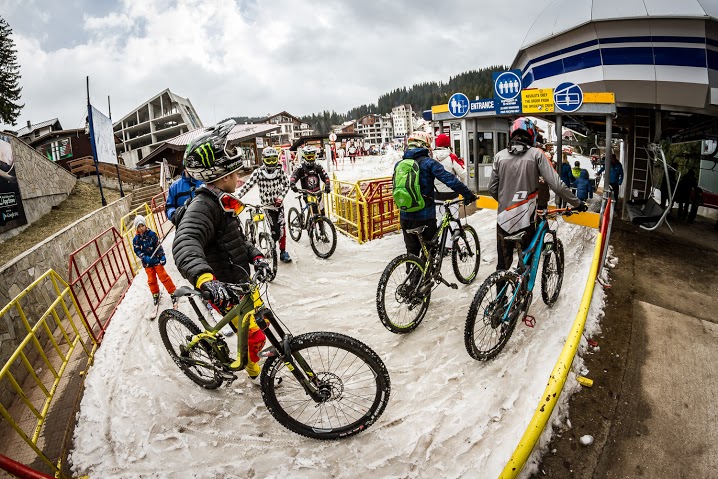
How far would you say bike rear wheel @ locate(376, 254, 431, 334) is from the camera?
3859 mm

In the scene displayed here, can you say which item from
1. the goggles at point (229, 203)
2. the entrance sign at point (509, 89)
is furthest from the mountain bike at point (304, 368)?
the entrance sign at point (509, 89)

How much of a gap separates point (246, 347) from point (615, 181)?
11829 mm

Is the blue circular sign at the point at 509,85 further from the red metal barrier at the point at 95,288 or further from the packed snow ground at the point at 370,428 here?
the red metal barrier at the point at 95,288

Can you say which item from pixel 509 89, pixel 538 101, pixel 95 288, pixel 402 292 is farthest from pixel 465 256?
pixel 509 89

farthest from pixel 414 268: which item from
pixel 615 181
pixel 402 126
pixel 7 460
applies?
pixel 402 126

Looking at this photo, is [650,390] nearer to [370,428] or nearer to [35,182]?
[370,428]

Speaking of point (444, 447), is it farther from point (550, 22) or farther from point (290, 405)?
point (550, 22)

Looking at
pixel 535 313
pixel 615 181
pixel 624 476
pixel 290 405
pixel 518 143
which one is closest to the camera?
pixel 624 476

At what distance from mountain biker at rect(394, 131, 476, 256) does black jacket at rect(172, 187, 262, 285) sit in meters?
2.10

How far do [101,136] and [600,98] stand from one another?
14.8 metres

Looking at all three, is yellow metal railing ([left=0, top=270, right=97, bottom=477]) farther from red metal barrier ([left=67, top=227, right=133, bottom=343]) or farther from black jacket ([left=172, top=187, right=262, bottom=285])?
black jacket ([left=172, top=187, right=262, bottom=285])

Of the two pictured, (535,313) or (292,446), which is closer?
(292,446)

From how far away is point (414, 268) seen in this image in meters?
4.03

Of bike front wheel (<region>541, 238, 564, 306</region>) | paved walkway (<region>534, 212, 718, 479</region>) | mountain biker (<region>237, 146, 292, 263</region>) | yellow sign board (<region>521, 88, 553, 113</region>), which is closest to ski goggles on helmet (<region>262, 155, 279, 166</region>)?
mountain biker (<region>237, 146, 292, 263</region>)
